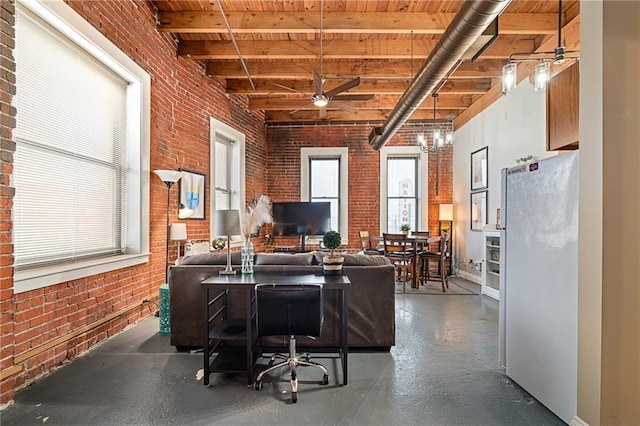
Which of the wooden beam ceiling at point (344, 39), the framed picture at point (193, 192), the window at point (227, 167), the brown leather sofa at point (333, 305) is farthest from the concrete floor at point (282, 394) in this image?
the wooden beam ceiling at point (344, 39)

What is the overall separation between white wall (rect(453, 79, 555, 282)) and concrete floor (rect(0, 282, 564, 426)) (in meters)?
3.06

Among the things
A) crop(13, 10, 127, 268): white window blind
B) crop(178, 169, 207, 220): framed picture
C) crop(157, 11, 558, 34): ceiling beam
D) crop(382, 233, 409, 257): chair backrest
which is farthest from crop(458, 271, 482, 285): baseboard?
crop(13, 10, 127, 268): white window blind

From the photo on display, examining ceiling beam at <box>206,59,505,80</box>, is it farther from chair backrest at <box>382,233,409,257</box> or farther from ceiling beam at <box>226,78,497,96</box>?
chair backrest at <box>382,233,409,257</box>

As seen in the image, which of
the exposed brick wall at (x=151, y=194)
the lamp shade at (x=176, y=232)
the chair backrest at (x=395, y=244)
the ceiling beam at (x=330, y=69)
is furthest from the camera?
the chair backrest at (x=395, y=244)

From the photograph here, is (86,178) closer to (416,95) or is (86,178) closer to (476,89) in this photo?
(416,95)

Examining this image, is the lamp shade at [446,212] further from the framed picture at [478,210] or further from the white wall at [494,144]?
the framed picture at [478,210]

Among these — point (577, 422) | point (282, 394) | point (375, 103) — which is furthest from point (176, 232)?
point (375, 103)

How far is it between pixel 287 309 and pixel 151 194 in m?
2.56

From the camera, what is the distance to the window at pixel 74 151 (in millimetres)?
2602

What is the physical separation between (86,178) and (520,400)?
159 inches

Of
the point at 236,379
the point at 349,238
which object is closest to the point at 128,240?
the point at 236,379

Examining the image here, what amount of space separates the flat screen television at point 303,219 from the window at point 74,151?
3441 mm

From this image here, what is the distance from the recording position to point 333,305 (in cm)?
310

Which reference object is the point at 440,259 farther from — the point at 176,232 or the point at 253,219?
the point at 176,232
